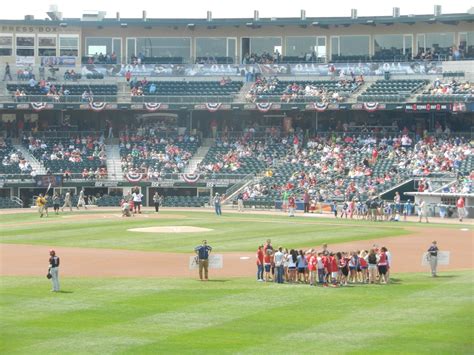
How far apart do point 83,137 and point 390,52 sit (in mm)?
26591

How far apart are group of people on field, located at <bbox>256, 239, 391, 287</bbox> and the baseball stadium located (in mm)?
79

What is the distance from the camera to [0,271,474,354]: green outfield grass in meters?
26.0

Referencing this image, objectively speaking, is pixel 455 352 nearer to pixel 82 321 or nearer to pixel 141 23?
pixel 82 321

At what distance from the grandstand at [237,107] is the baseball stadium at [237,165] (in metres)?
0.17

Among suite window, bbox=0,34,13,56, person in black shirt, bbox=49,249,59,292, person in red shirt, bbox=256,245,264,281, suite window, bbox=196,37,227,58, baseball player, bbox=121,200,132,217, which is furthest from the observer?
suite window, bbox=196,37,227,58

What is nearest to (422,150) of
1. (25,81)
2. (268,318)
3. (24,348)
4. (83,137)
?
(83,137)

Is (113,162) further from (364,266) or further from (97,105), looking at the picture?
(364,266)

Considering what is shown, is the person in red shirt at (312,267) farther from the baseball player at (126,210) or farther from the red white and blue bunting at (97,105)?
the red white and blue bunting at (97,105)

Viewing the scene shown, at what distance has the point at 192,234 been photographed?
5428 centimetres

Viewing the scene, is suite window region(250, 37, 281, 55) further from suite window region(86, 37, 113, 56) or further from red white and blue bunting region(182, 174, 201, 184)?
red white and blue bunting region(182, 174, 201, 184)

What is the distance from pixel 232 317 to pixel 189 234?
24620mm

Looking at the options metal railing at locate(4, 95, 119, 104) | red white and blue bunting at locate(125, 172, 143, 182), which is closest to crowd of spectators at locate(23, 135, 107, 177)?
red white and blue bunting at locate(125, 172, 143, 182)

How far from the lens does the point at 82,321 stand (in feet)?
95.1

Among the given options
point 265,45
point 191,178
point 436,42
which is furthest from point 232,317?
point 265,45
